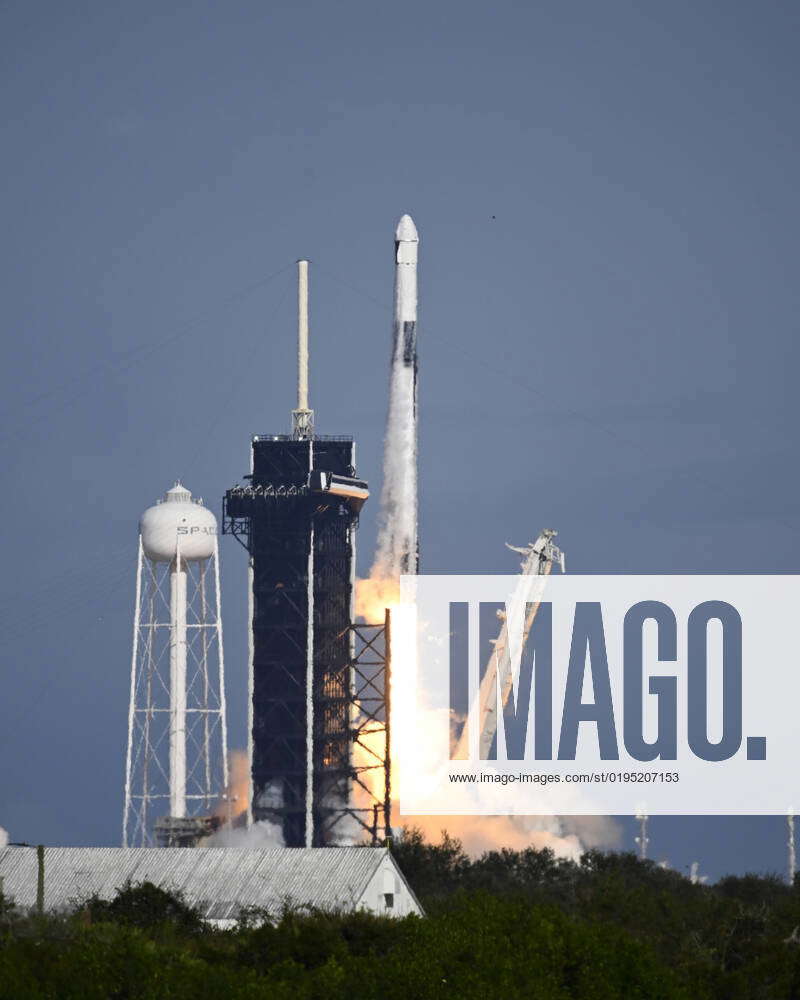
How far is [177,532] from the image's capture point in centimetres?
16162

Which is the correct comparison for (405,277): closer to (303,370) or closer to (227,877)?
(303,370)

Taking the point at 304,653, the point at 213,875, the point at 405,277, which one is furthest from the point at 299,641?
the point at 213,875

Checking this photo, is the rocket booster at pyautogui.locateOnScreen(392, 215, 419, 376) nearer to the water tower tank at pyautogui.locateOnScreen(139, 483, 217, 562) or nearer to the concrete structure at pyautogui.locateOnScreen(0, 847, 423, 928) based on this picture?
the water tower tank at pyautogui.locateOnScreen(139, 483, 217, 562)

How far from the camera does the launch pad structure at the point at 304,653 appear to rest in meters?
160

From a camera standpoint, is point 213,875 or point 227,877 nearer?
point 227,877

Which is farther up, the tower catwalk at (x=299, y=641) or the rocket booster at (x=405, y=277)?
the rocket booster at (x=405, y=277)

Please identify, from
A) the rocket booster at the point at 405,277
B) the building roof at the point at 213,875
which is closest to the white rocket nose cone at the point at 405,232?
the rocket booster at the point at 405,277

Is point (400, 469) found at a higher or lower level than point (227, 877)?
higher

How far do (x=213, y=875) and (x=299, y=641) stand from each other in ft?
177

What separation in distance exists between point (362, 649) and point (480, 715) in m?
8.43

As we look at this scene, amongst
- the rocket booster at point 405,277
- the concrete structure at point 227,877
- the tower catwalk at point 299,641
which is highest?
the rocket booster at point 405,277

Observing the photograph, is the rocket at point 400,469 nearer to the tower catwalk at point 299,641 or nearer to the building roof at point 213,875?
the tower catwalk at point 299,641

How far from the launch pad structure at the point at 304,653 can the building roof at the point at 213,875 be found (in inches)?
1888

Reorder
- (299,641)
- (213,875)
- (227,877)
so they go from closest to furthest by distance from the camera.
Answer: (227,877), (213,875), (299,641)
